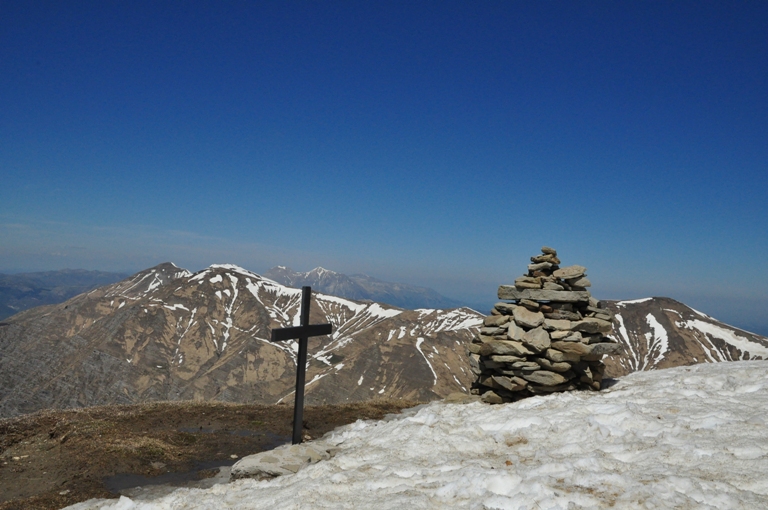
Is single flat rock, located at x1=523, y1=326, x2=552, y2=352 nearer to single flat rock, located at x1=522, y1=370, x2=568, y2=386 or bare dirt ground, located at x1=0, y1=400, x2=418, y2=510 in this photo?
single flat rock, located at x1=522, y1=370, x2=568, y2=386

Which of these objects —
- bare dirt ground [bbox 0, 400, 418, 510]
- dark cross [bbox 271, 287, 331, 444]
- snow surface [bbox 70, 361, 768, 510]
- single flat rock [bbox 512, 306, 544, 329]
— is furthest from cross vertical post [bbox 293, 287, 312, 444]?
single flat rock [bbox 512, 306, 544, 329]

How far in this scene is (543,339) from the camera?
14.3 metres

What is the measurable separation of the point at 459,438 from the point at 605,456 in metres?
3.14

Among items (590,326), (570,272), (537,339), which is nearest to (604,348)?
(590,326)

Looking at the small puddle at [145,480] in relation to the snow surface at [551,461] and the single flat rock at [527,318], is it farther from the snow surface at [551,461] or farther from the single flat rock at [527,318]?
the single flat rock at [527,318]

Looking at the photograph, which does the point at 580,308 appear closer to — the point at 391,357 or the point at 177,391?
the point at 391,357

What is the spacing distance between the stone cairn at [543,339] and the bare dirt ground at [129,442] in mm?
4181

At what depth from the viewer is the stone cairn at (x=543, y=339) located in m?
14.1

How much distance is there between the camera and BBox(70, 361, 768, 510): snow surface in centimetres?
711

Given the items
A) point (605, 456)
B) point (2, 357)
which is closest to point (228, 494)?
point (605, 456)

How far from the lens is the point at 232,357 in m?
194

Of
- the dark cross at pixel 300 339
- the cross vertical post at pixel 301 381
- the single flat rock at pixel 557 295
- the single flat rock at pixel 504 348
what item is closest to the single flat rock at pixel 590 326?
the single flat rock at pixel 557 295

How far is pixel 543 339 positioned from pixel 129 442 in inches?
471

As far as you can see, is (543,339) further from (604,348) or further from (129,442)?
(129,442)
